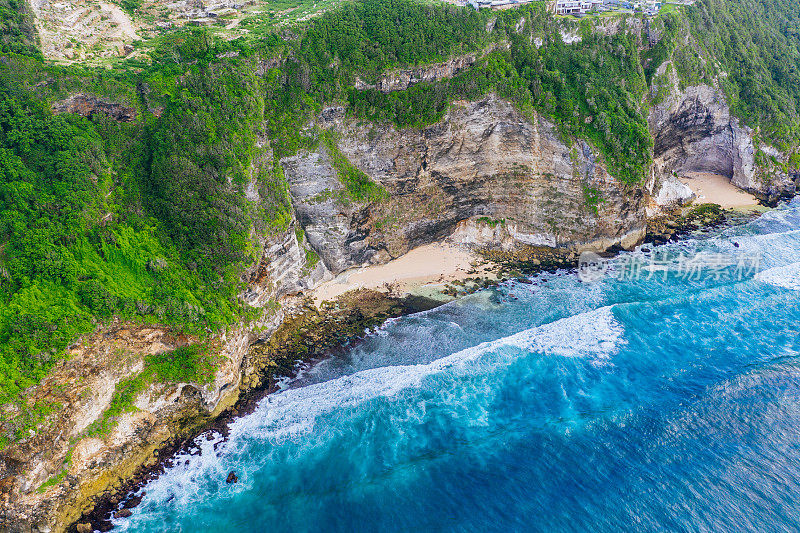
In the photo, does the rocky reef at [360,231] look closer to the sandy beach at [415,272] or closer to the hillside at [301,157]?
the hillside at [301,157]

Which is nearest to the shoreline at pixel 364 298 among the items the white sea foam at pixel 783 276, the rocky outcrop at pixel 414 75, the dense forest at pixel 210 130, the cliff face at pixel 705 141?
the dense forest at pixel 210 130

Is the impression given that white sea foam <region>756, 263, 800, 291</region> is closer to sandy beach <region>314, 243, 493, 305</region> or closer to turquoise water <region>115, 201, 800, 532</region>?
turquoise water <region>115, 201, 800, 532</region>

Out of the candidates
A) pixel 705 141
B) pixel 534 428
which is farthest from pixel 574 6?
pixel 534 428

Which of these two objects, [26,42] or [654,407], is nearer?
[654,407]

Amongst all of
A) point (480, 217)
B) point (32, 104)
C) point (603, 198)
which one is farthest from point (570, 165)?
point (32, 104)

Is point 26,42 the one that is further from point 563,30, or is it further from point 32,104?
point 563,30
